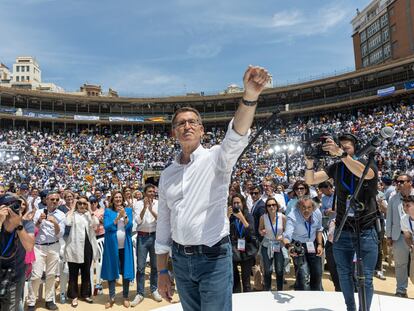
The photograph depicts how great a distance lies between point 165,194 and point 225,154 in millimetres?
551

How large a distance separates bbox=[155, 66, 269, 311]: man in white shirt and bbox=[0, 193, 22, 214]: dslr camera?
2.43 meters

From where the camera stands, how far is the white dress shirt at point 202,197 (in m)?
2.12

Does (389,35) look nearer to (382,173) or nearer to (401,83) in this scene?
(401,83)

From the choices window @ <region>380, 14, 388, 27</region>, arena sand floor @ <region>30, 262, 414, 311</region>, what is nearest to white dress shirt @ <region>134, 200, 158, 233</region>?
arena sand floor @ <region>30, 262, 414, 311</region>

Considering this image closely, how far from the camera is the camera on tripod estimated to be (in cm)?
314

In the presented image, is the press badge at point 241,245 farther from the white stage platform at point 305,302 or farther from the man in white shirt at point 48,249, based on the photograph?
the man in white shirt at point 48,249

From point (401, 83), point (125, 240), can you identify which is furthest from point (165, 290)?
point (401, 83)

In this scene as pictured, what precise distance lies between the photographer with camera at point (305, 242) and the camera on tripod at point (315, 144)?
2.69 meters

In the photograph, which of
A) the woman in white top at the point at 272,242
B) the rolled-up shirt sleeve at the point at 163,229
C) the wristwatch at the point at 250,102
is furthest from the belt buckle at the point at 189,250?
the woman in white top at the point at 272,242

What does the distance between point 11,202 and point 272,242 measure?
13.7 feet

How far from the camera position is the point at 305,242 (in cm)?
567

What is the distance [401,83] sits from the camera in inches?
1266

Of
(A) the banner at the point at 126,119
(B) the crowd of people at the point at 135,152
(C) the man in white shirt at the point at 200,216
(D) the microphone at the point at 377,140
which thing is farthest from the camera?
(A) the banner at the point at 126,119

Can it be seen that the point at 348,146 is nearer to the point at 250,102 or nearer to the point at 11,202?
the point at 250,102
